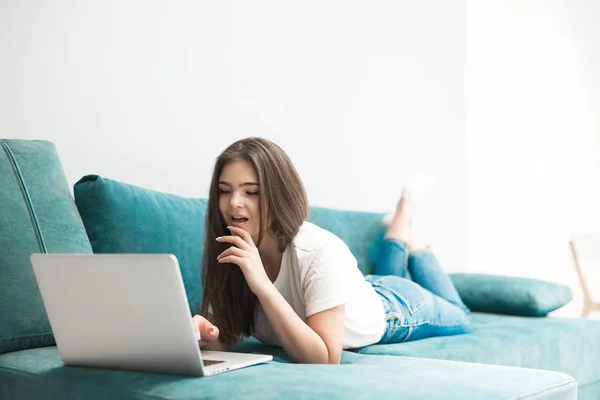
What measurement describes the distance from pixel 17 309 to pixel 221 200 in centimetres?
52

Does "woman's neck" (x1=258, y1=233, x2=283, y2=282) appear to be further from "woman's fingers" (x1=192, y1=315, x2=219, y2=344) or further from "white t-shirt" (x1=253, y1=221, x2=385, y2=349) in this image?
"woman's fingers" (x1=192, y1=315, x2=219, y2=344)

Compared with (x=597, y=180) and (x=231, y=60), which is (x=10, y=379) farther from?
(x=597, y=180)

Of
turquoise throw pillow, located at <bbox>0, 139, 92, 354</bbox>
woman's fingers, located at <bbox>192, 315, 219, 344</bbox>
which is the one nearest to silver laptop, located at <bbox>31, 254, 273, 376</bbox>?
woman's fingers, located at <bbox>192, 315, 219, 344</bbox>

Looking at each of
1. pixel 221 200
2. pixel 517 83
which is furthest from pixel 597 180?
pixel 221 200

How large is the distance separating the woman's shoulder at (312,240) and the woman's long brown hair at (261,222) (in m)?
0.02

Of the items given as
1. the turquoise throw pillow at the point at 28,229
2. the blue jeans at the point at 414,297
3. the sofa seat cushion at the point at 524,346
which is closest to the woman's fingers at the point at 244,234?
the turquoise throw pillow at the point at 28,229

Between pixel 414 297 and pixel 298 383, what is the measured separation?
3.79ft

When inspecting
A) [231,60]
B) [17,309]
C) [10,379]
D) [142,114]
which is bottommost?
[10,379]

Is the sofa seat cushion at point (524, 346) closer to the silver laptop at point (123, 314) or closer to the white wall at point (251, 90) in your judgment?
the silver laptop at point (123, 314)

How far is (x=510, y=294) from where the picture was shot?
2811mm

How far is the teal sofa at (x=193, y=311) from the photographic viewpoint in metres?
1.27

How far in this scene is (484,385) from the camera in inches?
49.9

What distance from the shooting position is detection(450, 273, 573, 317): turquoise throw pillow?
9.04 feet

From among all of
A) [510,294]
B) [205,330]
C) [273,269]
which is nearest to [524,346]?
[510,294]
